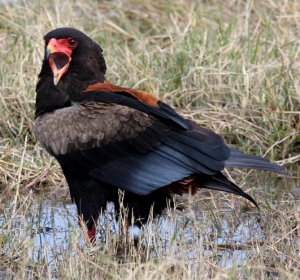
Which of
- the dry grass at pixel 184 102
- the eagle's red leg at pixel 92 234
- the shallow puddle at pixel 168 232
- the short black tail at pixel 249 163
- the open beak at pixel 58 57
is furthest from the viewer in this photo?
the open beak at pixel 58 57

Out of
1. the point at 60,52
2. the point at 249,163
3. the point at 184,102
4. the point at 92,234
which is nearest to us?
the point at 249,163

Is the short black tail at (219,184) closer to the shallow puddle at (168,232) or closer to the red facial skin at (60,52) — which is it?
the shallow puddle at (168,232)

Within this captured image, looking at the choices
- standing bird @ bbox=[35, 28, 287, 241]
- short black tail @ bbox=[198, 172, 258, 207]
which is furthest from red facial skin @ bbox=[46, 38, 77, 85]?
short black tail @ bbox=[198, 172, 258, 207]

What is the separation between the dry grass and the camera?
17.5 feet

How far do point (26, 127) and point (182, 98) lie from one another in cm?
128

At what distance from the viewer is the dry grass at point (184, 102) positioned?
533cm

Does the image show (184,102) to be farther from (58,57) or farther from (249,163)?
(249,163)

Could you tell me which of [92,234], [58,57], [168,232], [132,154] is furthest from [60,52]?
[168,232]

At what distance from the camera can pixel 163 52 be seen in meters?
8.37

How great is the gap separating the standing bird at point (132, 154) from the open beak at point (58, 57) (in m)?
0.34

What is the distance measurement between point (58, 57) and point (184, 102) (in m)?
1.93

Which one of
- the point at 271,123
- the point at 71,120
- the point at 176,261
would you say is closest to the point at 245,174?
the point at 271,123

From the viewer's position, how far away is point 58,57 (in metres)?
6.31

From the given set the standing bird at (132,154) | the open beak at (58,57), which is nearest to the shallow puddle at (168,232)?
the standing bird at (132,154)
